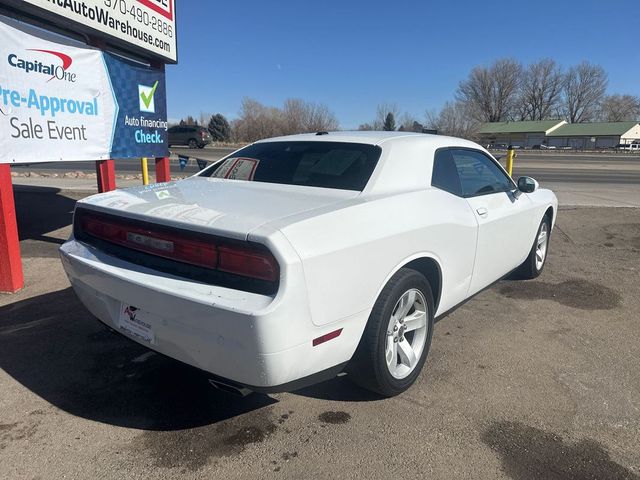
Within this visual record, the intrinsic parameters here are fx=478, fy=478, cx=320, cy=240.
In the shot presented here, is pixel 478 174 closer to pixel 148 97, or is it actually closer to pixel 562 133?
pixel 148 97

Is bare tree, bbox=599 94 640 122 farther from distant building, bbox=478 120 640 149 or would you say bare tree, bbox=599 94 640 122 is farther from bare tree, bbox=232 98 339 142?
bare tree, bbox=232 98 339 142

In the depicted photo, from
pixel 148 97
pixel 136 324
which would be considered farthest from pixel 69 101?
pixel 136 324

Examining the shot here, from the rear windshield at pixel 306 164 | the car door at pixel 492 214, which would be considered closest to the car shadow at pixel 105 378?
the rear windshield at pixel 306 164

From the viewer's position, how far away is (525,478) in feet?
7.43

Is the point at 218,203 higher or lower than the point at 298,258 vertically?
higher

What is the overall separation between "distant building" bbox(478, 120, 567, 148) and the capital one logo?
101712 millimetres

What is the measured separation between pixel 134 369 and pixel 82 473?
3.47 feet

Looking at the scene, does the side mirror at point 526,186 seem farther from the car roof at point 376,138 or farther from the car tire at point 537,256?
the car roof at point 376,138

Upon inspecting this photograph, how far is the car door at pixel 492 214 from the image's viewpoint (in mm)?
3680

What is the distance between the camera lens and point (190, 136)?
125 ft

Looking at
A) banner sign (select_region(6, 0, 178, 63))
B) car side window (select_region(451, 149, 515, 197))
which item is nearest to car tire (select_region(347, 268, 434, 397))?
car side window (select_region(451, 149, 515, 197))

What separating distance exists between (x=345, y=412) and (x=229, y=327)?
109 cm

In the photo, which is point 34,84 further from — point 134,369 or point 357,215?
point 357,215

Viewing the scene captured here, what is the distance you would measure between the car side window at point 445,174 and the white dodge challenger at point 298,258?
0.01 metres
